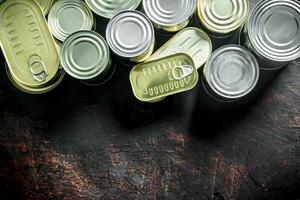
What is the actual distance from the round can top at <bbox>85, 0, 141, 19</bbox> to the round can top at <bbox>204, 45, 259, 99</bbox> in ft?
1.01

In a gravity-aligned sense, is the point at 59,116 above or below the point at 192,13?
below

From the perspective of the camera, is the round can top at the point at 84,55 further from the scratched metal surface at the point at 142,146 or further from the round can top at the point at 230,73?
the round can top at the point at 230,73

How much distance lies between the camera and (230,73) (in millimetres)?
1589

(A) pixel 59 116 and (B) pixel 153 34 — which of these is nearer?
(B) pixel 153 34

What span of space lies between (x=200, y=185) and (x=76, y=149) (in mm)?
432

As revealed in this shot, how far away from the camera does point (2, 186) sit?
1724 millimetres

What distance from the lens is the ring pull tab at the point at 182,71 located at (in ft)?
5.07

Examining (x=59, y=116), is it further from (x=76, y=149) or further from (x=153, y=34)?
(x=153, y=34)

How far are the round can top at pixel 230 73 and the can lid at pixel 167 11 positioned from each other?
16 centimetres

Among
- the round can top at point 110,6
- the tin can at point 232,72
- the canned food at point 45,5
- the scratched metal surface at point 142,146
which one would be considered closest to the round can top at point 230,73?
the tin can at point 232,72

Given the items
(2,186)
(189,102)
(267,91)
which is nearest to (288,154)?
(267,91)

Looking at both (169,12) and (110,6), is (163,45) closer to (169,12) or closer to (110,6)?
(169,12)

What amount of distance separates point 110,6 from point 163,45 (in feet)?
0.69

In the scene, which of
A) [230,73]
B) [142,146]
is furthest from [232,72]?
[142,146]
